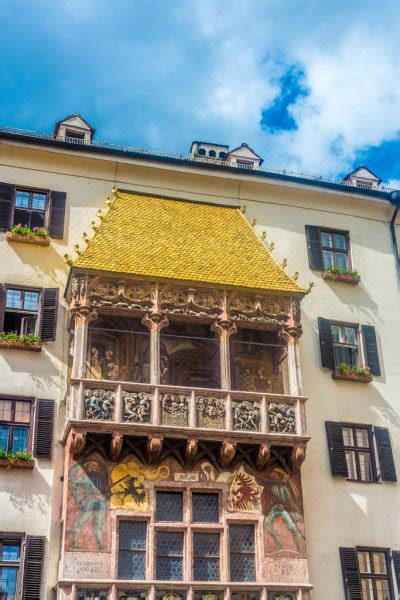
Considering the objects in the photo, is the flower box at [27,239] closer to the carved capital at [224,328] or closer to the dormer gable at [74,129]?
the dormer gable at [74,129]

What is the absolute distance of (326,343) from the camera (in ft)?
86.7

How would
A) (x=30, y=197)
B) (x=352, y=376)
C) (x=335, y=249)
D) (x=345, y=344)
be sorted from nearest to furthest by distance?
(x=352, y=376)
(x=30, y=197)
(x=345, y=344)
(x=335, y=249)

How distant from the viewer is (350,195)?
29.5m

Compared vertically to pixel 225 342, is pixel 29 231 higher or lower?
higher

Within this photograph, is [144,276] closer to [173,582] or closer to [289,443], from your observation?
[289,443]

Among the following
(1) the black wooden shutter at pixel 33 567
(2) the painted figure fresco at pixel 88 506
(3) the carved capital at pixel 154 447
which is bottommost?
(1) the black wooden shutter at pixel 33 567

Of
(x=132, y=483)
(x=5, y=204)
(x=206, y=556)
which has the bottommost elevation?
(x=206, y=556)

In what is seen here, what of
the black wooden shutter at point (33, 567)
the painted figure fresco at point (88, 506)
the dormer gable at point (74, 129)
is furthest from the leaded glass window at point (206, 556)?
the dormer gable at point (74, 129)

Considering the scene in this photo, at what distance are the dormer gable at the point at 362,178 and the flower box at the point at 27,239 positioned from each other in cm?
1149

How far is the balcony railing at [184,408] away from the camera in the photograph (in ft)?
70.7

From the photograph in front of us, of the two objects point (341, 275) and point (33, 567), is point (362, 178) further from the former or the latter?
point (33, 567)

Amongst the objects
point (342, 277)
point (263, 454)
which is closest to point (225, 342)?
point (263, 454)

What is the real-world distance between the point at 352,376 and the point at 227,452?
574cm

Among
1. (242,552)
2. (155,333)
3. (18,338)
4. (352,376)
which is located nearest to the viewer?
(242,552)
